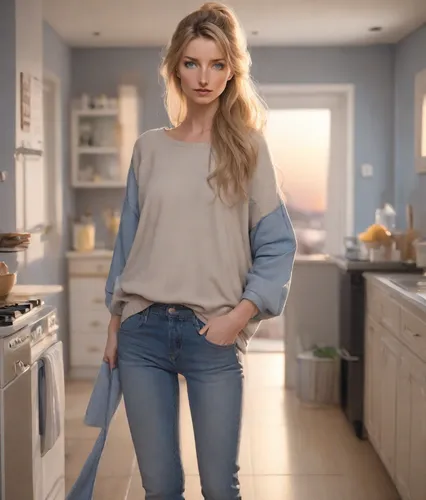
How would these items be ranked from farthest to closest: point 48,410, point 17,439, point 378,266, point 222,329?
point 378,266, point 48,410, point 17,439, point 222,329

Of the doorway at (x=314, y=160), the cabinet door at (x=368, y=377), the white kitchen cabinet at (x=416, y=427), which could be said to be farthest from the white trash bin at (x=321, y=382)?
the white kitchen cabinet at (x=416, y=427)

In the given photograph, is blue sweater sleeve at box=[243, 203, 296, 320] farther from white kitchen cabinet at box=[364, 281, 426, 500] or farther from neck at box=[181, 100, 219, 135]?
white kitchen cabinet at box=[364, 281, 426, 500]

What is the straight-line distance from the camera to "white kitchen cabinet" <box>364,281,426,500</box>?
2.74m

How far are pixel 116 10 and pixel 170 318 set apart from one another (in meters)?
3.60

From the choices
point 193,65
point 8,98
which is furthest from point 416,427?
point 8,98

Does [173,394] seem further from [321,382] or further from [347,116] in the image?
[347,116]

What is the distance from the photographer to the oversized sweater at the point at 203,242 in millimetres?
1657

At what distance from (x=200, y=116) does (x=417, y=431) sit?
5.03ft

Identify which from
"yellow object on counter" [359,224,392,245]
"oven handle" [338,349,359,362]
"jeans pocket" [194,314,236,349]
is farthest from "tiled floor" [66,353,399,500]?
"jeans pocket" [194,314,236,349]

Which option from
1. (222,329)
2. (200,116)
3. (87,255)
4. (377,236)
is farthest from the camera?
(87,255)

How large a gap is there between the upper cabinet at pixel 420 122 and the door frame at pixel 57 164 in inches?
92.0

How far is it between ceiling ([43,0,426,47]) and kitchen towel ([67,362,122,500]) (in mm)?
3287

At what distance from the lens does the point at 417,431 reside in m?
2.75

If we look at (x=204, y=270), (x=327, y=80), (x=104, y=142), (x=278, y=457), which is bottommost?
(x=278, y=457)
